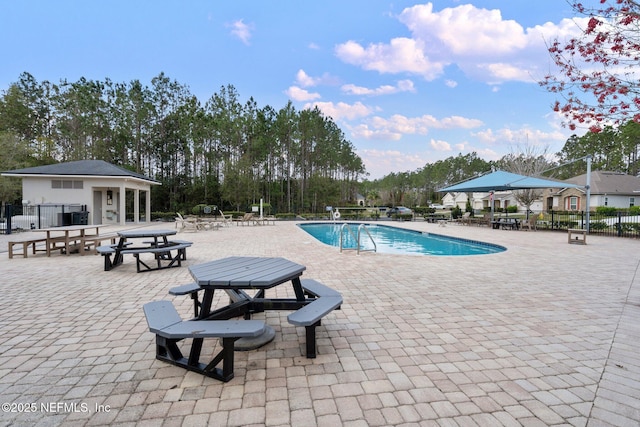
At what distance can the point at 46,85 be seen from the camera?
1196 inches

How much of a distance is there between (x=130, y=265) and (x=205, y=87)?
28.0m

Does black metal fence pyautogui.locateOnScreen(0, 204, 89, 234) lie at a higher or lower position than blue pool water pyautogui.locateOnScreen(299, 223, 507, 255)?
higher

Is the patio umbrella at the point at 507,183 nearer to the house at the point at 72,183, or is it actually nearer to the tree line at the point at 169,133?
the tree line at the point at 169,133

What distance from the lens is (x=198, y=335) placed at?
195cm

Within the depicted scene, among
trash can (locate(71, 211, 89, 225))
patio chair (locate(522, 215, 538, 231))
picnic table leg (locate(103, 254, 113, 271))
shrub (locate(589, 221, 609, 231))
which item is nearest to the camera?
picnic table leg (locate(103, 254, 113, 271))

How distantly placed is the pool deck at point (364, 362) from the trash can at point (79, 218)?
12.8 m

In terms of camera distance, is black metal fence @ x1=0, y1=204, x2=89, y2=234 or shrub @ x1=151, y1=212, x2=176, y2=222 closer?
black metal fence @ x1=0, y1=204, x2=89, y2=234

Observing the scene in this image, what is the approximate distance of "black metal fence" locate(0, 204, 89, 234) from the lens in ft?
49.3

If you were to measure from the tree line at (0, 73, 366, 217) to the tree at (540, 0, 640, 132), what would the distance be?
937 inches

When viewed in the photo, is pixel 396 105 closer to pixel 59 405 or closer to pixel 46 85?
pixel 59 405

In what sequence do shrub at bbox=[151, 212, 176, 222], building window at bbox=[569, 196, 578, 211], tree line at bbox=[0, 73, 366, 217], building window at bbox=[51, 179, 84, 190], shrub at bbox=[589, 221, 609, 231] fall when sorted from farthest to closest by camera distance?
building window at bbox=[569, 196, 578, 211] < tree line at bbox=[0, 73, 366, 217] < shrub at bbox=[151, 212, 176, 222] < building window at bbox=[51, 179, 84, 190] < shrub at bbox=[589, 221, 609, 231]

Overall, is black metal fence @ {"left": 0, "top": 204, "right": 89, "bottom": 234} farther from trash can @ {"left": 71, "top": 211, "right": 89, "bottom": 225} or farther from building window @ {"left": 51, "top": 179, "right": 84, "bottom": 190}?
building window @ {"left": 51, "top": 179, "right": 84, "bottom": 190}

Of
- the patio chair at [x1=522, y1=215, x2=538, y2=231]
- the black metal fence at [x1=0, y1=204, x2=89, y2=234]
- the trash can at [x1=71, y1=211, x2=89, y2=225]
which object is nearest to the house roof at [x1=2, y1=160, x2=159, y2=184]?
the black metal fence at [x1=0, y1=204, x2=89, y2=234]

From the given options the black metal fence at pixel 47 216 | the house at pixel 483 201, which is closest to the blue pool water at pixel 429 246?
the black metal fence at pixel 47 216
